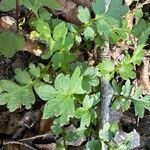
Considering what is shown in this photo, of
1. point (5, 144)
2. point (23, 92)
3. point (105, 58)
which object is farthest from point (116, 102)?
point (5, 144)

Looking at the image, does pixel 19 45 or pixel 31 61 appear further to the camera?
pixel 31 61

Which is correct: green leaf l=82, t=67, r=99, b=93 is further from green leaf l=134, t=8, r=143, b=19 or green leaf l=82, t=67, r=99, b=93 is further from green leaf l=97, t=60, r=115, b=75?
green leaf l=134, t=8, r=143, b=19

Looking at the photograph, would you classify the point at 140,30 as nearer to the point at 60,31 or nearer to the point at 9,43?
the point at 60,31

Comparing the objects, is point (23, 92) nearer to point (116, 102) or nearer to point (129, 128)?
point (116, 102)

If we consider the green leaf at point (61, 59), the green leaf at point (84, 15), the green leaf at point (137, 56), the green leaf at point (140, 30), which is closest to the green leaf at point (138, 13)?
the green leaf at point (140, 30)

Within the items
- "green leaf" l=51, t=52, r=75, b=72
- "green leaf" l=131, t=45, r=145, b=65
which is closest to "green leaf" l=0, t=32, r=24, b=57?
"green leaf" l=51, t=52, r=75, b=72

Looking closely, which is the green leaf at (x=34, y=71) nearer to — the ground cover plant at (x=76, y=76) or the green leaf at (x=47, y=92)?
the ground cover plant at (x=76, y=76)
